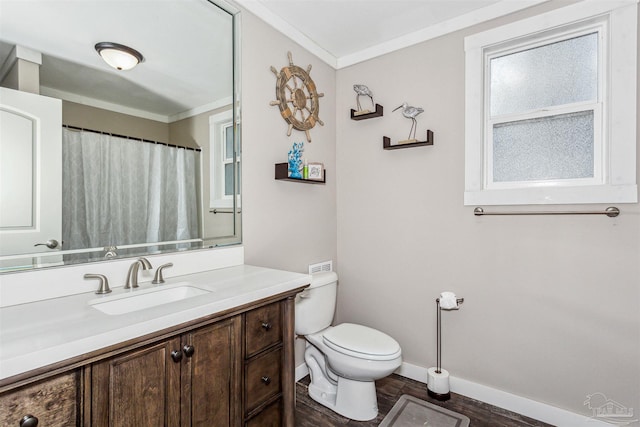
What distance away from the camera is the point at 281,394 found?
4.88 feet

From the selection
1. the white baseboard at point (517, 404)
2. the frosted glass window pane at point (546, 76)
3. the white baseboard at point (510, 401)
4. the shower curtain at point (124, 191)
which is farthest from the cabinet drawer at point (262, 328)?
the frosted glass window pane at point (546, 76)

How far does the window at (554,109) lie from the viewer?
5.48 feet

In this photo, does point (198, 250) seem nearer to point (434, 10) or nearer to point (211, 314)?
point (211, 314)

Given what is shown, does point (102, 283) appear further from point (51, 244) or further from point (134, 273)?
point (51, 244)

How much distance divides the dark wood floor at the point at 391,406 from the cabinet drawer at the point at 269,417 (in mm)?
480

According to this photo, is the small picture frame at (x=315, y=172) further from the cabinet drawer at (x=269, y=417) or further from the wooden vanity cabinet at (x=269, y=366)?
the cabinet drawer at (x=269, y=417)

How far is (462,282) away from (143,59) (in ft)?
7.24

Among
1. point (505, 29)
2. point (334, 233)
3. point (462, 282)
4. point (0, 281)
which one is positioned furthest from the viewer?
point (334, 233)

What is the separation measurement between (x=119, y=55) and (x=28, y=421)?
4.49 feet

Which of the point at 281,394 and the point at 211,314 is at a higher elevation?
the point at 211,314

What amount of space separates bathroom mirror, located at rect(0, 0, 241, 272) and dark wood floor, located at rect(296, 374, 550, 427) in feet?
3.70

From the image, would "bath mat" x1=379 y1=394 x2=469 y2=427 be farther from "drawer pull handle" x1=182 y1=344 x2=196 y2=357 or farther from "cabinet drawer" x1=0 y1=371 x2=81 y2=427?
"cabinet drawer" x1=0 y1=371 x2=81 y2=427

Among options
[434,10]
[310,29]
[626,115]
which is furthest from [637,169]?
[310,29]

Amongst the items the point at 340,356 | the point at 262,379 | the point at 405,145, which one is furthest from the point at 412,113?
the point at 262,379
